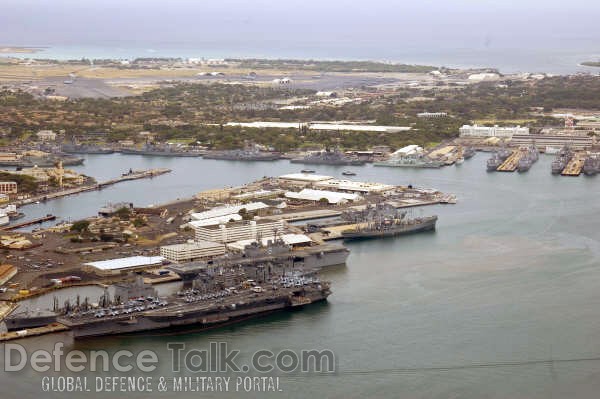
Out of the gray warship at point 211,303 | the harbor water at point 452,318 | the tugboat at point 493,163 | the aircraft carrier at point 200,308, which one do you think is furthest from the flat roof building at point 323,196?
the aircraft carrier at point 200,308

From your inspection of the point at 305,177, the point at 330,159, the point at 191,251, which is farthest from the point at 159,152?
the point at 191,251

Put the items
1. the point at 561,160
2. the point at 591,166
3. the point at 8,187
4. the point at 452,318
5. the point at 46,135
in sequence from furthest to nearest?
the point at 46,135
the point at 561,160
the point at 591,166
the point at 8,187
the point at 452,318

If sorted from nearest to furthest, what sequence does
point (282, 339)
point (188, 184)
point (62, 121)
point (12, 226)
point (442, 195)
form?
point (282, 339) → point (12, 226) → point (442, 195) → point (188, 184) → point (62, 121)

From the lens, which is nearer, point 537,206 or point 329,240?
point 329,240

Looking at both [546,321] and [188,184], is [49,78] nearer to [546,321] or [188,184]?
[188,184]

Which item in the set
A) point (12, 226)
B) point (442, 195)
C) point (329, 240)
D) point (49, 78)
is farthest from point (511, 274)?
point (49, 78)

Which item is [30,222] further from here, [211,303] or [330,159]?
[330,159]

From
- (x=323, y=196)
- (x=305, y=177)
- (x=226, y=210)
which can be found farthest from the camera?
(x=305, y=177)

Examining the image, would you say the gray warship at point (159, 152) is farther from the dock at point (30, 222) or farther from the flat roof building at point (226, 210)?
the dock at point (30, 222)
